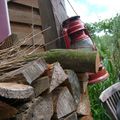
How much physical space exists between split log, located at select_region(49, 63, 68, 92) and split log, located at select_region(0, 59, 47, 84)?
3.0 inches

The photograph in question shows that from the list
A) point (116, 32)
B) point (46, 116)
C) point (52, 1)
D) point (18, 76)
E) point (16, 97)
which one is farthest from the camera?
point (116, 32)

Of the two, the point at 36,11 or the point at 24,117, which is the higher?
the point at 36,11

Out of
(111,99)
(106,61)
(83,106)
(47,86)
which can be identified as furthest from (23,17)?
(106,61)

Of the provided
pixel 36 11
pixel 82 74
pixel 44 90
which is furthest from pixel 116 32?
pixel 44 90

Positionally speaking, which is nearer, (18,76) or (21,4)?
(18,76)

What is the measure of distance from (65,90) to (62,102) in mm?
76

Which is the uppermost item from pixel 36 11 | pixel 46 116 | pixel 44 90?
pixel 36 11

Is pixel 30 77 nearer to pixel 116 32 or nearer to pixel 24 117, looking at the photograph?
pixel 24 117

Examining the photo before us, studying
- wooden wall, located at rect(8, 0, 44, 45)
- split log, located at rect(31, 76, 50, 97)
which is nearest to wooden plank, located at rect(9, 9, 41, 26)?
wooden wall, located at rect(8, 0, 44, 45)

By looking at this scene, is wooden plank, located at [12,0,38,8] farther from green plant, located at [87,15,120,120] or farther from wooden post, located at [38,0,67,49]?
green plant, located at [87,15,120,120]

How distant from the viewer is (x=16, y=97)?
1539 millimetres

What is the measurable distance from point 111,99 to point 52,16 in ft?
2.54

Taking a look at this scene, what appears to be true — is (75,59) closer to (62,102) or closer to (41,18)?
(62,102)

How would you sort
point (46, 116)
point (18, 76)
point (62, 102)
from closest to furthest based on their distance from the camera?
point (18, 76) < point (46, 116) < point (62, 102)
